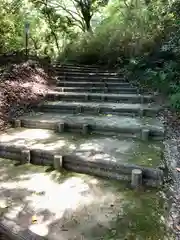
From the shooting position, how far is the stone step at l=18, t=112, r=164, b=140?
4798mm

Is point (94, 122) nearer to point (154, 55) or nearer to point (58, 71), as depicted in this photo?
point (154, 55)

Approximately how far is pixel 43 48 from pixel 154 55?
13.5 metres

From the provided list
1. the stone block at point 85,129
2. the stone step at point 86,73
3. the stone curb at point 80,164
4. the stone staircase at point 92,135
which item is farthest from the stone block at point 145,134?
the stone step at point 86,73

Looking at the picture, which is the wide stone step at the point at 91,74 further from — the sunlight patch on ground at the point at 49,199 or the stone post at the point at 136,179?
the stone post at the point at 136,179

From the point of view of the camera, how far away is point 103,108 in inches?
243

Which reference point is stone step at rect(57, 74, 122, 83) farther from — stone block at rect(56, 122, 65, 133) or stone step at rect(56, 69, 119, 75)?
stone block at rect(56, 122, 65, 133)

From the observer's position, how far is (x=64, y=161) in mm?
3770

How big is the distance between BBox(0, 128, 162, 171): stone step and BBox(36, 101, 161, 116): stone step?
4.38 feet

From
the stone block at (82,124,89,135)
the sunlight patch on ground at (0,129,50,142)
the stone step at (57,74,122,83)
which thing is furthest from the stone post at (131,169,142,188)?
the stone step at (57,74,122,83)

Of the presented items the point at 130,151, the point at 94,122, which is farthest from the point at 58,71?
the point at 130,151

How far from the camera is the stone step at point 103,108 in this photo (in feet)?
19.4

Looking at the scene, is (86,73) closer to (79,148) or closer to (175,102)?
(175,102)

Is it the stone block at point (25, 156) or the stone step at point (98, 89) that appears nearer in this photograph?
the stone block at point (25, 156)

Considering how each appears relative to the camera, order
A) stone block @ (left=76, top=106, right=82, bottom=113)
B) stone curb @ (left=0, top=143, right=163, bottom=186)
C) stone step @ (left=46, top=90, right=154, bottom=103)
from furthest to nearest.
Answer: stone step @ (left=46, top=90, right=154, bottom=103), stone block @ (left=76, top=106, right=82, bottom=113), stone curb @ (left=0, top=143, right=163, bottom=186)
